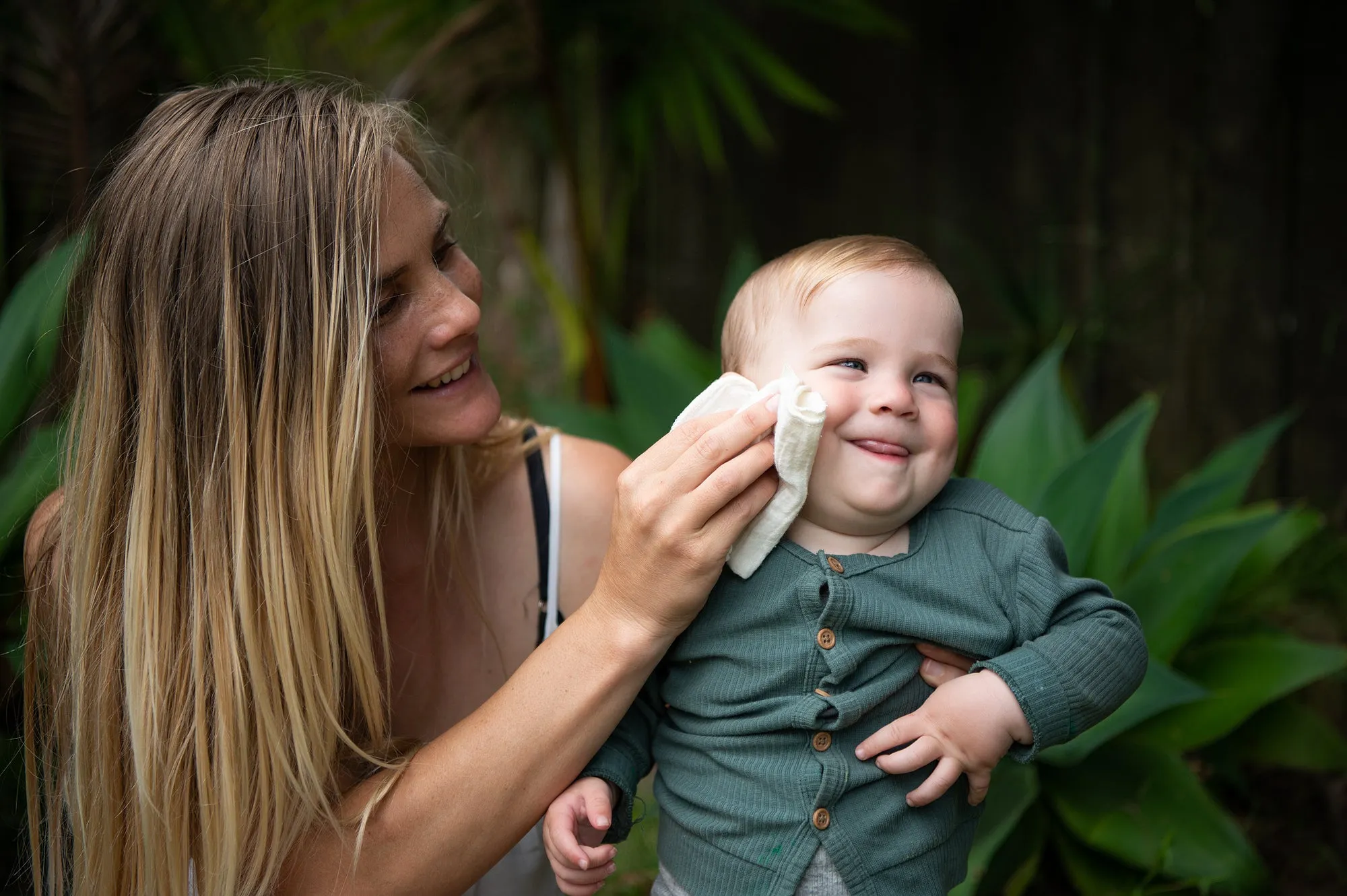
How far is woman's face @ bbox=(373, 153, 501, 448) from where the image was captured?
4.95 feet

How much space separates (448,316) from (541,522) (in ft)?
1.38

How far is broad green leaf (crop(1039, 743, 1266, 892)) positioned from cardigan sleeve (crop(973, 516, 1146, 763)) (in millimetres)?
861

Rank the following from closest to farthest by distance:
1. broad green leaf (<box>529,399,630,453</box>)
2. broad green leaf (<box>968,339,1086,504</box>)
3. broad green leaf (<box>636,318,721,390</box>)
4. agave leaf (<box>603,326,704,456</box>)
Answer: broad green leaf (<box>968,339,1086,504</box>) → agave leaf (<box>603,326,704,456</box>) → broad green leaf (<box>529,399,630,453</box>) → broad green leaf (<box>636,318,721,390</box>)

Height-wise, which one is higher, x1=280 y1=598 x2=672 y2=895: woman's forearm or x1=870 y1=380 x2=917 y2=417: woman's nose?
x1=870 y1=380 x2=917 y2=417: woman's nose

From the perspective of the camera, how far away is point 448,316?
1.52 m

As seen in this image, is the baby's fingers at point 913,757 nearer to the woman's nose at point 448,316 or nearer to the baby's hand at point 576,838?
the baby's hand at point 576,838

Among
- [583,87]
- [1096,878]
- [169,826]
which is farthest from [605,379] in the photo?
[169,826]

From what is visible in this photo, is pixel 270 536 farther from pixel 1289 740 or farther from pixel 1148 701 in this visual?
pixel 1289 740

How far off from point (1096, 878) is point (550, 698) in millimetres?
1349

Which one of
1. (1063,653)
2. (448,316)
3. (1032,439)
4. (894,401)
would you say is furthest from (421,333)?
(1032,439)

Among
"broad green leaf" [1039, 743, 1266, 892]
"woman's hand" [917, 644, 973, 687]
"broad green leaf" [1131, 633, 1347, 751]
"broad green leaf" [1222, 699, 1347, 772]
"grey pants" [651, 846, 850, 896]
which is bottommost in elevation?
"broad green leaf" [1222, 699, 1347, 772]

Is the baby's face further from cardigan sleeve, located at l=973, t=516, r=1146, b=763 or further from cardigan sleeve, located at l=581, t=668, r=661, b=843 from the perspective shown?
cardigan sleeve, located at l=581, t=668, r=661, b=843

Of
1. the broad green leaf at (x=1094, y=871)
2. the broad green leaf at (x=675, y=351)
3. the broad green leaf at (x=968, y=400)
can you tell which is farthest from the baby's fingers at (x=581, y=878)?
the broad green leaf at (x=675, y=351)

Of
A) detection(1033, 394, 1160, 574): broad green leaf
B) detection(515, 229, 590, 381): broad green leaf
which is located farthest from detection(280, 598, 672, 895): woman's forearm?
detection(515, 229, 590, 381): broad green leaf
